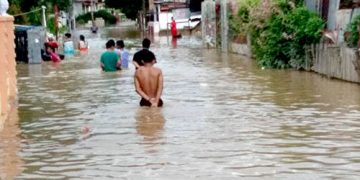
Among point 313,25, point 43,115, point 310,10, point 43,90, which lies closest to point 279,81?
point 313,25

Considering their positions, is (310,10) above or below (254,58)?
above

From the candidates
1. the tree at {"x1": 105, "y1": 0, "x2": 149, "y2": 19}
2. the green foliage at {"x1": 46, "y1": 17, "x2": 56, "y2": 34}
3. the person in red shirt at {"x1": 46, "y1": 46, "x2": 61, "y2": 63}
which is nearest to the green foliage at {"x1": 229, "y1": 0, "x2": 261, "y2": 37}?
the person in red shirt at {"x1": 46, "y1": 46, "x2": 61, "y2": 63}

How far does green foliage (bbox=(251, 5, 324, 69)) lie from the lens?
868 inches

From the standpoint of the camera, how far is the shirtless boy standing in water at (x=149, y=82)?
14.1 m

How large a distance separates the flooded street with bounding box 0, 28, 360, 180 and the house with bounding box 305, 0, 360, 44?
57.6 inches

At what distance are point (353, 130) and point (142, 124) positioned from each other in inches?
129

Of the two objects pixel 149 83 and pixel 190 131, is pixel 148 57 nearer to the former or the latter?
pixel 149 83

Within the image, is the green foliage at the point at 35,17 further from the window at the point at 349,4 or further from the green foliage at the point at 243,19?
the window at the point at 349,4

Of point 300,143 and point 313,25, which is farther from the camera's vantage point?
point 313,25

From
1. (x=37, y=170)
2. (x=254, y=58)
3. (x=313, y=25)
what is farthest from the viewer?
(x=254, y=58)

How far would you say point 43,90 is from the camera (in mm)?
18984

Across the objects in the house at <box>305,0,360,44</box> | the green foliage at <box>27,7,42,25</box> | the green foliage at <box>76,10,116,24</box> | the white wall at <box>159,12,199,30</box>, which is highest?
the house at <box>305,0,360,44</box>

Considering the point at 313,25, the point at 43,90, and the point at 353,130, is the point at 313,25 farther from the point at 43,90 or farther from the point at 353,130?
the point at 353,130

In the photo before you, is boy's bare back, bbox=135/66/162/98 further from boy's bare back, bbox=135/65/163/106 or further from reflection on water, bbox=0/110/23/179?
reflection on water, bbox=0/110/23/179
